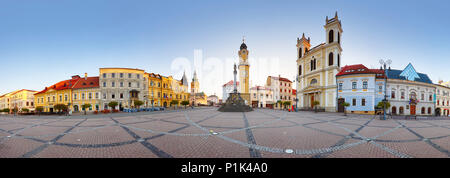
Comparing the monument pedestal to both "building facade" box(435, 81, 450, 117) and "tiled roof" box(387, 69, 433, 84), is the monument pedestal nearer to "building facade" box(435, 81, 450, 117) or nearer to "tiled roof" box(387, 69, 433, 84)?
"tiled roof" box(387, 69, 433, 84)

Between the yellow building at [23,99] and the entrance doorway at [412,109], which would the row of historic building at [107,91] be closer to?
the yellow building at [23,99]

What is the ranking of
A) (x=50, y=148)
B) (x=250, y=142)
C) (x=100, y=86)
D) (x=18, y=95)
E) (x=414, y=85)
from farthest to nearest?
(x=18, y=95), (x=100, y=86), (x=414, y=85), (x=250, y=142), (x=50, y=148)

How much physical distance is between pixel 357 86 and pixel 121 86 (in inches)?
1984

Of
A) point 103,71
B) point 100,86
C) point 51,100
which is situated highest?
point 103,71

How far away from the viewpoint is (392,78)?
2819cm

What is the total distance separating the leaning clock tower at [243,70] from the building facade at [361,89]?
25.1 metres

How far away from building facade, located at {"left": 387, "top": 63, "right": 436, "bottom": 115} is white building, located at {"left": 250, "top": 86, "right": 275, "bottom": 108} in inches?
1078

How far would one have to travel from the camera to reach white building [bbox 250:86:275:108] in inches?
1933

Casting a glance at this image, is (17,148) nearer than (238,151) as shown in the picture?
No

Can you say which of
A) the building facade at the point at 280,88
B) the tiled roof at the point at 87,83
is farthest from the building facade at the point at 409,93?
the tiled roof at the point at 87,83

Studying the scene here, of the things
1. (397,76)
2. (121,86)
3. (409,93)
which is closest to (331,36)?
(397,76)

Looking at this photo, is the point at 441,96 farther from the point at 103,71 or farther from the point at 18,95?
the point at 18,95

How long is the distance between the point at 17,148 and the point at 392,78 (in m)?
48.4
